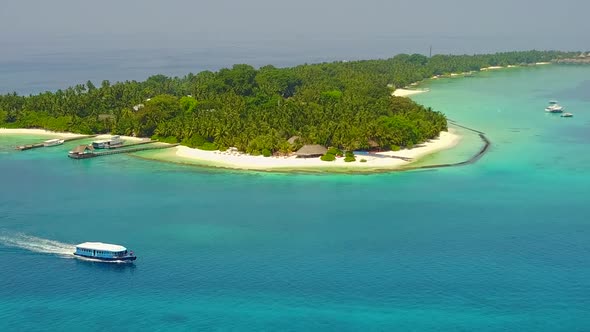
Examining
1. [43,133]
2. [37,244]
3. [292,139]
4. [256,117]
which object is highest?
[256,117]

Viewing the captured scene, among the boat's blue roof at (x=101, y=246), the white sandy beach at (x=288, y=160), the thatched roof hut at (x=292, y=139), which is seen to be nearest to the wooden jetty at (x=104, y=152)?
the white sandy beach at (x=288, y=160)

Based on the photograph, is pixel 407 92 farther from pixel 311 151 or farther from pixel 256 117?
pixel 311 151

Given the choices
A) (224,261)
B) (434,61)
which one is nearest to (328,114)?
(224,261)

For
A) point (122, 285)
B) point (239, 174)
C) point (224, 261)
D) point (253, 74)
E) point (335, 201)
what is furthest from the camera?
point (253, 74)

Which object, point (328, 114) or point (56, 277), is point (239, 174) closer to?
point (328, 114)

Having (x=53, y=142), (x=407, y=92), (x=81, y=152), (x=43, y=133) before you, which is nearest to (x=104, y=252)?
(x=81, y=152)
